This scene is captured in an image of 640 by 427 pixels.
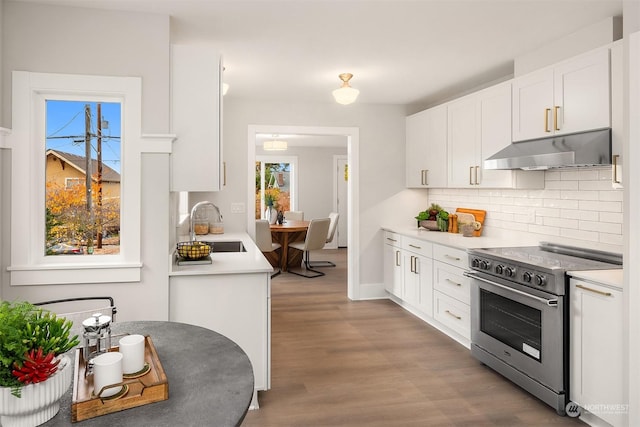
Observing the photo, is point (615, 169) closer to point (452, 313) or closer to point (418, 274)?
point (452, 313)

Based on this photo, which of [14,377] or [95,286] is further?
[95,286]

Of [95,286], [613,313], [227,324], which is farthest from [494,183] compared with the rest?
[95,286]

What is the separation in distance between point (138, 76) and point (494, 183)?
9.66 feet

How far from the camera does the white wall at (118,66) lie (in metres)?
2.63

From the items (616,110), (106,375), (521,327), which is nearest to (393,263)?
(521,327)

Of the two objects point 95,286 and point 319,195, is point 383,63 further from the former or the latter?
point 319,195

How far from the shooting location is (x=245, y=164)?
5234 millimetres

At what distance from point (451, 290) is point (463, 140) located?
4.82 feet

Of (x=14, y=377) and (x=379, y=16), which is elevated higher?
(x=379, y=16)

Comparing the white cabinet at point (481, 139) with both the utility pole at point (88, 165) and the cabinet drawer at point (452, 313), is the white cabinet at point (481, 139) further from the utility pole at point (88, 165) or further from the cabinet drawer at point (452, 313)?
the utility pole at point (88, 165)

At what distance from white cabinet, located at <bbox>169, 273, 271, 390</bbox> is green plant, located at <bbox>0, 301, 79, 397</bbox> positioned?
1.74 m

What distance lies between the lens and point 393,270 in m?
5.38

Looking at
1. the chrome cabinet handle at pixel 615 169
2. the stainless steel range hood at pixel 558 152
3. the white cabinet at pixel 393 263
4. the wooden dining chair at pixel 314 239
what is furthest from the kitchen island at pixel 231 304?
the wooden dining chair at pixel 314 239

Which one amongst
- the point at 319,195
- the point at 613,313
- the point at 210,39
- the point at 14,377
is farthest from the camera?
the point at 319,195
